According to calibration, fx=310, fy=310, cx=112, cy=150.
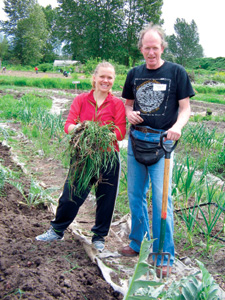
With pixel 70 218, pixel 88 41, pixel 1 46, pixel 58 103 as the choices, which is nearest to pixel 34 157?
pixel 70 218

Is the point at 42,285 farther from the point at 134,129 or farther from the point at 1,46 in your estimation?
the point at 1,46

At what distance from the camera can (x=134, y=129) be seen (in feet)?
7.43

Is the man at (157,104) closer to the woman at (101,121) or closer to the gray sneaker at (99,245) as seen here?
the woman at (101,121)

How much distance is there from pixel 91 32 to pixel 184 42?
17.7m

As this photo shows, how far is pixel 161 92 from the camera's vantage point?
6.86ft

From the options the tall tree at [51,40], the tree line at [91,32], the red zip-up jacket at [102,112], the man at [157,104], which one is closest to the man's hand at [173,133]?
A: the man at [157,104]

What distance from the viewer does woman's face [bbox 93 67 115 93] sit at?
2.20 metres

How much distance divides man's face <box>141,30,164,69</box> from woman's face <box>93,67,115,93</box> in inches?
11.2

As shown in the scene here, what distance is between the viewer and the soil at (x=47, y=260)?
177 centimetres

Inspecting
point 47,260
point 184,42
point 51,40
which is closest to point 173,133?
point 47,260

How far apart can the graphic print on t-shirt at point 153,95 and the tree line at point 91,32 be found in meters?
34.8

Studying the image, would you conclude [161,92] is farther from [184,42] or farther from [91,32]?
[184,42]

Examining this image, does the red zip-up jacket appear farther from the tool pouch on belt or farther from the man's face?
the man's face

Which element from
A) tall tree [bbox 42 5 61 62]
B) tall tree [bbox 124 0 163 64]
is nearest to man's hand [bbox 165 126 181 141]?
tall tree [bbox 124 0 163 64]
